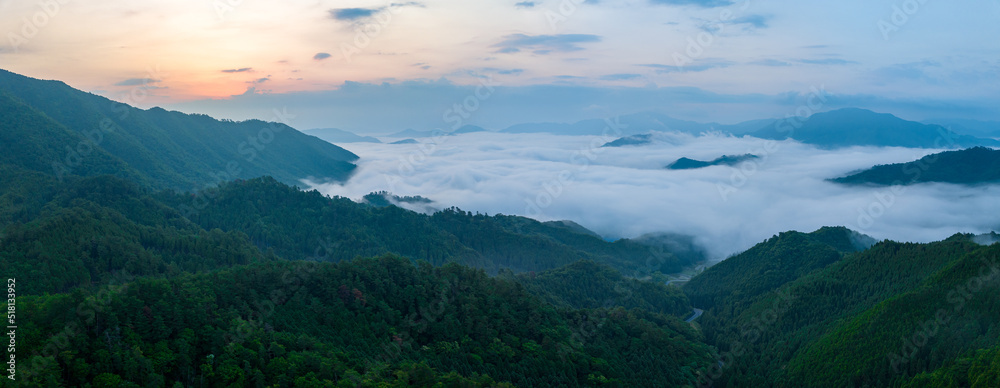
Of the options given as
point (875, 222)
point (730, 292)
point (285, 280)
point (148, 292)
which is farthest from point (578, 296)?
point (875, 222)

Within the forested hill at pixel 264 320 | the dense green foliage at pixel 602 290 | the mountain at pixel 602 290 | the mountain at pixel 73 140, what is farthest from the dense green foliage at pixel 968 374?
the mountain at pixel 73 140

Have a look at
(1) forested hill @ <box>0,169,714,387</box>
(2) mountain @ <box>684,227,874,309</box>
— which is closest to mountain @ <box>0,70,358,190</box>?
(1) forested hill @ <box>0,169,714,387</box>

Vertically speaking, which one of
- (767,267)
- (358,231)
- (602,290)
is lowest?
(602,290)

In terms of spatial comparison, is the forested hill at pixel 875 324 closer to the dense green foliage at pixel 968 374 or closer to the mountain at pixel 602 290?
the dense green foliage at pixel 968 374

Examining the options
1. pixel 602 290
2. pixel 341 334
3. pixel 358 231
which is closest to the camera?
pixel 341 334

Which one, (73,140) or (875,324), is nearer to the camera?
(875,324)

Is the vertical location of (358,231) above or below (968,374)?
below

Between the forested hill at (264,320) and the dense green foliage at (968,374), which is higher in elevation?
the forested hill at (264,320)

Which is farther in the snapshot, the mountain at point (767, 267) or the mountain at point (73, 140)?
the mountain at point (73, 140)

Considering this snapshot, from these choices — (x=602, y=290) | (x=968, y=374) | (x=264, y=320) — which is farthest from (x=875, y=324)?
(x=264, y=320)

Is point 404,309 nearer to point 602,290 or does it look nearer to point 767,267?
point 602,290

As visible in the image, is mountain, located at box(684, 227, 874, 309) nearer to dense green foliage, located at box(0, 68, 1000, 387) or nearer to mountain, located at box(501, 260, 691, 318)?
dense green foliage, located at box(0, 68, 1000, 387)
